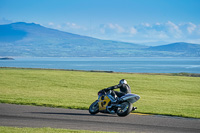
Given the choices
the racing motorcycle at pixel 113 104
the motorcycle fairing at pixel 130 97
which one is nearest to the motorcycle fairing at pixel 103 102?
the racing motorcycle at pixel 113 104

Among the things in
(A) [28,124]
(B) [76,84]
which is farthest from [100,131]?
(B) [76,84]

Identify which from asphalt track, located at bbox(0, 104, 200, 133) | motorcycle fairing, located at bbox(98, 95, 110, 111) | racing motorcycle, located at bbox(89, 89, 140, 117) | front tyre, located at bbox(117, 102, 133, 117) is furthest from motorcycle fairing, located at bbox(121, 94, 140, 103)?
motorcycle fairing, located at bbox(98, 95, 110, 111)

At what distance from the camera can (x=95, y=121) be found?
14.7 metres

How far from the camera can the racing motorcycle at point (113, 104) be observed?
1572 cm

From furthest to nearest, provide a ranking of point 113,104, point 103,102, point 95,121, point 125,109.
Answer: point 103,102 < point 113,104 < point 125,109 < point 95,121

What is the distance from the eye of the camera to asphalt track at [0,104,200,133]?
43.1 feet

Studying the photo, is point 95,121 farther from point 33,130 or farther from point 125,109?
point 33,130

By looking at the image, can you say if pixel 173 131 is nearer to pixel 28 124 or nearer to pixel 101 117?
pixel 101 117

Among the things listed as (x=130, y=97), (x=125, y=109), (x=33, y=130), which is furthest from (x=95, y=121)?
(x=33, y=130)

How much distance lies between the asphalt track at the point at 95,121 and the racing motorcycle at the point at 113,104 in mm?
283

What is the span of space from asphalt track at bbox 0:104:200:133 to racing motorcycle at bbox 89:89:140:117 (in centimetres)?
28

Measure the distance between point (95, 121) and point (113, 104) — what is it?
6.01ft

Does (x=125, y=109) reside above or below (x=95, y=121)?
above

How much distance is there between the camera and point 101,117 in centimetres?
1592
